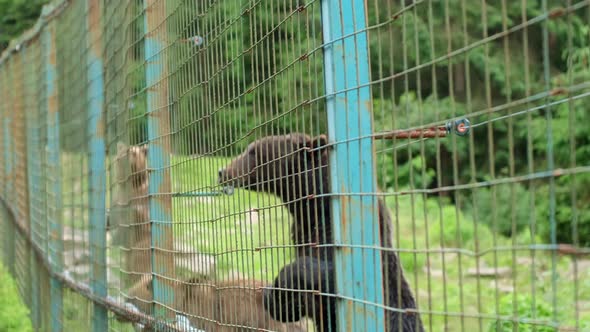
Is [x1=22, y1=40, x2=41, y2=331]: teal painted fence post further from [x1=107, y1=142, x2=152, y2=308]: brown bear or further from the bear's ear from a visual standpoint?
the bear's ear

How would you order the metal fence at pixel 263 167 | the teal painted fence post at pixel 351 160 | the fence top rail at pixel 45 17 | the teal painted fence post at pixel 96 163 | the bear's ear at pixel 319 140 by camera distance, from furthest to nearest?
the fence top rail at pixel 45 17 → the teal painted fence post at pixel 96 163 → the bear's ear at pixel 319 140 → the teal painted fence post at pixel 351 160 → the metal fence at pixel 263 167

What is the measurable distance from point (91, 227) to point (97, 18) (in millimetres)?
1597

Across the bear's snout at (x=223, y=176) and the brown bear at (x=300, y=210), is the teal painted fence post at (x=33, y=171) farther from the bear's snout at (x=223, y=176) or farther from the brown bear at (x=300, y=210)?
the brown bear at (x=300, y=210)

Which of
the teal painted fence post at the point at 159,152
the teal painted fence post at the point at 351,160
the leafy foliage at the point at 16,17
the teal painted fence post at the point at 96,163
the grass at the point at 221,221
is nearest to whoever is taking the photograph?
the teal painted fence post at the point at 351,160

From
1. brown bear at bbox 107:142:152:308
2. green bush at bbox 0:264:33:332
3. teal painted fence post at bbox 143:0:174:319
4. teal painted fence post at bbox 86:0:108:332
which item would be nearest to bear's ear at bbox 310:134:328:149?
teal painted fence post at bbox 143:0:174:319

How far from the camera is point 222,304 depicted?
13.9ft

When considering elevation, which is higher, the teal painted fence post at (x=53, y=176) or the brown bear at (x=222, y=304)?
the teal painted fence post at (x=53, y=176)

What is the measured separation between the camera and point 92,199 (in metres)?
7.21

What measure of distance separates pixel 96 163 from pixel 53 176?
2.32 metres

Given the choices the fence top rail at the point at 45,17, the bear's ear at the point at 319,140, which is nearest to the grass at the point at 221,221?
the bear's ear at the point at 319,140

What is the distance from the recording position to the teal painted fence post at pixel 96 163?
6777 millimetres

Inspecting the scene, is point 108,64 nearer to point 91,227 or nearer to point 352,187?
point 91,227

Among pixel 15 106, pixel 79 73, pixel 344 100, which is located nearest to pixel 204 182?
pixel 344 100

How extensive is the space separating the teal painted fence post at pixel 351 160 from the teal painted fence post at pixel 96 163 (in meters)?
4.08
